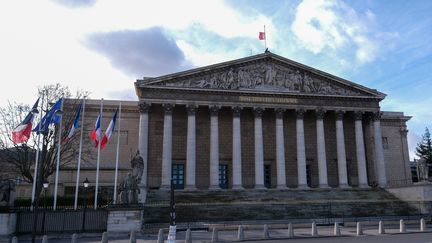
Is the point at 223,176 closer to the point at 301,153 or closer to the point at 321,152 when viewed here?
the point at 301,153

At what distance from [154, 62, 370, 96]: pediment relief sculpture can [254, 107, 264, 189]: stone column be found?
301 centimetres

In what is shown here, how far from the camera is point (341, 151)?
3897 centimetres

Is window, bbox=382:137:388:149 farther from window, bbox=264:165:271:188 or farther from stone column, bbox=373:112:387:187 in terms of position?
window, bbox=264:165:271:188

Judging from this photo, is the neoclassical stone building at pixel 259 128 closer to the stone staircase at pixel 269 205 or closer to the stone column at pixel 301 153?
the stone column at pixel 301 153

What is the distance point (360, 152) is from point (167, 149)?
67.2 feet

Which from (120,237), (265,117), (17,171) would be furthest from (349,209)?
(17,171)

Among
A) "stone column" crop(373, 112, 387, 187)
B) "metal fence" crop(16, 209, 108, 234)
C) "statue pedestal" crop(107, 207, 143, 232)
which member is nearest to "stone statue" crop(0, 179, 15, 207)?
"metal fence" crop(16, 209, 108, 234)

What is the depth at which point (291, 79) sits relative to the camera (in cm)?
3944

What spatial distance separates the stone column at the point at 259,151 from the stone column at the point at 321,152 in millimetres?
6197

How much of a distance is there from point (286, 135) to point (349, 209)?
469 inches

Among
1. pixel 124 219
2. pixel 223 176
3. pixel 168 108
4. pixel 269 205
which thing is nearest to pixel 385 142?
pixel 223 176

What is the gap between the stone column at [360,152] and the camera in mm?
38838

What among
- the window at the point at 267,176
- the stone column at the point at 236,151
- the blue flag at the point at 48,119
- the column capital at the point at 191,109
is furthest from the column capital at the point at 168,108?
the blue flag at the point at 48,119

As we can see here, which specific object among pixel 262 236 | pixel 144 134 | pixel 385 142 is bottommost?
pixel 262 236
